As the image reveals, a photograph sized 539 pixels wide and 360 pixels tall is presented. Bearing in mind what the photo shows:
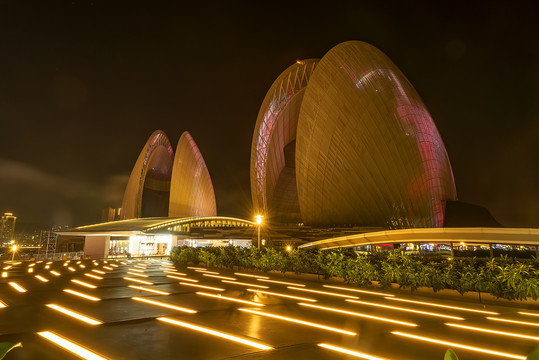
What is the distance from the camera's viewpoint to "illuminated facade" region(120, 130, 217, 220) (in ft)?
162

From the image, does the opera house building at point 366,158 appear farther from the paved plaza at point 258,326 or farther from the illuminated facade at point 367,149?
the paved plaza at point 258,326

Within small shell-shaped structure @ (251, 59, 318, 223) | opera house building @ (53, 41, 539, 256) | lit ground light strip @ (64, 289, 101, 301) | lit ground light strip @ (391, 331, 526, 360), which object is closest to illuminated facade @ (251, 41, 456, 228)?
opera house building @ (53, 41, 539, 256)

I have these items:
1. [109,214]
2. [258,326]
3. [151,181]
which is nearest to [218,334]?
[258,326]

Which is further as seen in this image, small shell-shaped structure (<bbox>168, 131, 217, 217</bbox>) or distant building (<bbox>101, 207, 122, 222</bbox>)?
distant building (<bbox>101, 207, 122, 222</bbox>)

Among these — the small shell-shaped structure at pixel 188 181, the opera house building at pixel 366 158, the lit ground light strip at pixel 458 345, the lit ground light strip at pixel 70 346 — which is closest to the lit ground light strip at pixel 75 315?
the lit ground light strip at pixel 70 346

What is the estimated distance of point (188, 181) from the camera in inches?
1972

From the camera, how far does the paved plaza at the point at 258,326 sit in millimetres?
4609

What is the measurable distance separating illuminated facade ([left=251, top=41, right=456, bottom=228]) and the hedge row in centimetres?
1029

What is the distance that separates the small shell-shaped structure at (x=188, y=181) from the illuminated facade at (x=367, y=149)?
1056 inches

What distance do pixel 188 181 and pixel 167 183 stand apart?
8404 mm

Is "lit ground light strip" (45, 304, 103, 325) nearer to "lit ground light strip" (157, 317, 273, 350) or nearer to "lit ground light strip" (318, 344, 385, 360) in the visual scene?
"lit ground light strip" (157, 317, 273, 350)

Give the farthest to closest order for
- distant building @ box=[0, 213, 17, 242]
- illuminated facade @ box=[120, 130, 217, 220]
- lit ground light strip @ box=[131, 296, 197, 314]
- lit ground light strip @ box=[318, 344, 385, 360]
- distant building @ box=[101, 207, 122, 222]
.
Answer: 1. distant building @ box=[0, 213, 17, 242]
2. distant building @ box=[101, 207, 122, 222]
3. illuminated facade @ box=[120, 130, 217, 220]
4. lit ground light strip @ box=[131, 296, 197, 314]
5. lit ground light strip @ box=[318, 344, 385, 360]

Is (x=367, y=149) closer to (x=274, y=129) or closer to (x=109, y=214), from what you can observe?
(x=274, y=129)

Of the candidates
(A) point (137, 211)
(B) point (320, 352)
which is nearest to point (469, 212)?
(B) point (320, 352)
